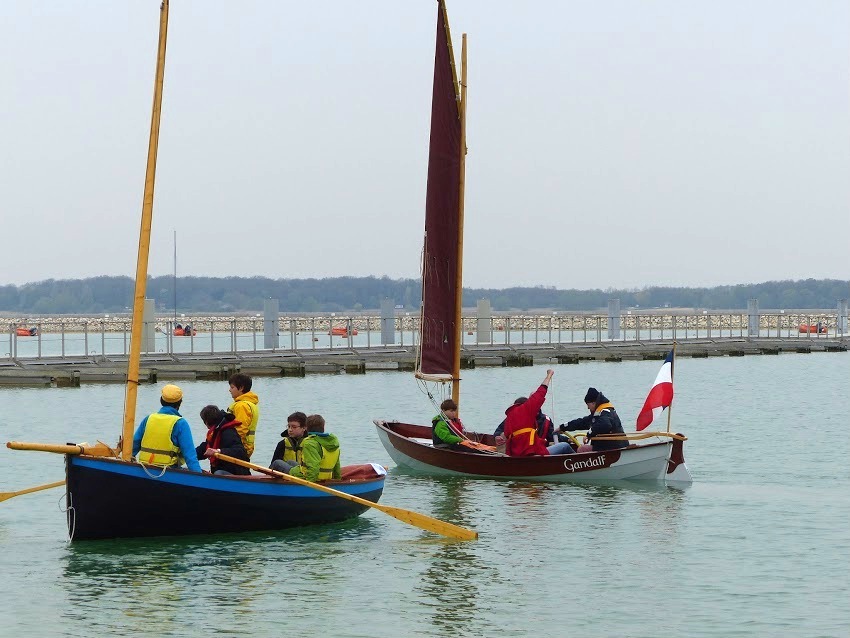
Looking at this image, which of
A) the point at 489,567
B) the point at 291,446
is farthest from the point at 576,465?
the point at 489,567

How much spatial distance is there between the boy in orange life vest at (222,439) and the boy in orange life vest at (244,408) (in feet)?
0.41

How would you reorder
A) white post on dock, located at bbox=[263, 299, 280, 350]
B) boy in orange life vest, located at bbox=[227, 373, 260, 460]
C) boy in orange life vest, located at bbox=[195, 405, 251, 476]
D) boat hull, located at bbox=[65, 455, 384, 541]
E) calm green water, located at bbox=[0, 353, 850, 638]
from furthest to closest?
1. white post on dock, located at bbox=[263, 299, 280, 350]
2. boy in orange life vest, located at bbox=[227, 373, 260, 460]
3. boy in orange life vest, located at bbox=[195, 405, 251, 476]
4. boat hull, located at bbox=[65, 455, 384, 541]
5. calm green water, located at bbox=[0, 353, 850, 638]

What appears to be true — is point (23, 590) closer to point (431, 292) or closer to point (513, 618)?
Result: point (513, 618)

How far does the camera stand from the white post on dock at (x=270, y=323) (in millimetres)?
71062

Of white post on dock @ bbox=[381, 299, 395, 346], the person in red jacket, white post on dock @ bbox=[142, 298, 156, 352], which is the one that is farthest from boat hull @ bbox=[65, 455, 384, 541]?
white post on dock @ bbox=[381, 299, 395, 346]

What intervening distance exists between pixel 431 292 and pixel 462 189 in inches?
99.9

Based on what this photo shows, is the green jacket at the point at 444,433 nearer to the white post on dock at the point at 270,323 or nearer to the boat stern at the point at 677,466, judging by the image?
the boat stern at the point at 677,466

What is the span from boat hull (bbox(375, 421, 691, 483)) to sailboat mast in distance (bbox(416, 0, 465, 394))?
3.18 meters

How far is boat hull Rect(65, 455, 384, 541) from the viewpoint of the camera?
64.7 feet

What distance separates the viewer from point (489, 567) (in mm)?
20734

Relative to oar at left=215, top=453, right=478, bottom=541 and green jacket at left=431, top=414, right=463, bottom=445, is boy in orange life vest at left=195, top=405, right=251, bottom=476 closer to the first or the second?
oar at left=215, top=453, right=478, bottom=541

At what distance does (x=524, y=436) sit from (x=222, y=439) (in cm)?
881

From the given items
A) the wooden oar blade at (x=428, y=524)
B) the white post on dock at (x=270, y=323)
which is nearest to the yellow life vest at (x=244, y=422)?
the wooden oar blade at (x=428, y=524)

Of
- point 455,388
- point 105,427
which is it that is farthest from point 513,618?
point 105,427
